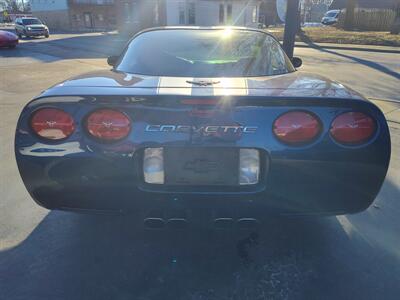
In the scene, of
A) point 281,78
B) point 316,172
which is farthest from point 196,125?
point 281,78

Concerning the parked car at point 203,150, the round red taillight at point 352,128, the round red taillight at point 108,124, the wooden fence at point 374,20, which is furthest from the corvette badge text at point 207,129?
the wooden fence at point 374,20

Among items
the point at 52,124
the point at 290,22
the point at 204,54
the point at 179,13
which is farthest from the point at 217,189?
the point at 179,13

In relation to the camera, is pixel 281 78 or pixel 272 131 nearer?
pixel 272 131

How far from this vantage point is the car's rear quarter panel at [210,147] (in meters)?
1.88

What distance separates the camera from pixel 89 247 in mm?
2480

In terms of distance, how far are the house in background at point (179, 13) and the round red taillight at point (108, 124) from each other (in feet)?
104

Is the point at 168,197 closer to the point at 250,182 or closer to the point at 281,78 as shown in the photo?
the point at 250,182

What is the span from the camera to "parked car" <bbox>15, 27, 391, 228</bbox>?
6.17ft

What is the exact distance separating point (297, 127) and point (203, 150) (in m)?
0.56

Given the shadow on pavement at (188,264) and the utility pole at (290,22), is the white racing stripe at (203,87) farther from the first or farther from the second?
the utility pole at (290,22)

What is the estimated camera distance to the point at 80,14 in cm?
4747

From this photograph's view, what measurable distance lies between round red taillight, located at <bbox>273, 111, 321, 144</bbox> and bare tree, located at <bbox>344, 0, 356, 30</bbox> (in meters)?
34.0

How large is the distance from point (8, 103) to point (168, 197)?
6237 millimetres

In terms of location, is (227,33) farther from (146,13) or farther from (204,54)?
(146,13)
